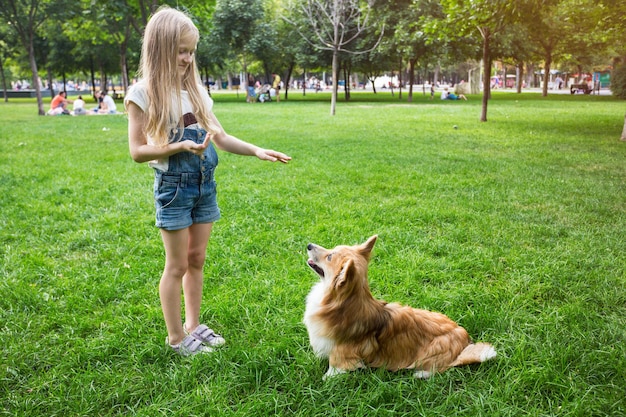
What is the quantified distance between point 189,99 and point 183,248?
90 centimetres

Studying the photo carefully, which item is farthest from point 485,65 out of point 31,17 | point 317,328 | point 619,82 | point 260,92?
point 619,82

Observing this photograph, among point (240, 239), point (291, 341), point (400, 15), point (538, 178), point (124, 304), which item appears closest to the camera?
point (291, 341)

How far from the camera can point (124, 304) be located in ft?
12.1

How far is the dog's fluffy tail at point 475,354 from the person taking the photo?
2744mm

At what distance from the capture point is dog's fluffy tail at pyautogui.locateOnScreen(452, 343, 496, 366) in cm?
274

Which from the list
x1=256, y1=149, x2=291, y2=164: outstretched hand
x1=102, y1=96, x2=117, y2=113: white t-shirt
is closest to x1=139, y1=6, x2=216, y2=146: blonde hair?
x1=256, y1=149, x2=291, y2=164: outstretched hand

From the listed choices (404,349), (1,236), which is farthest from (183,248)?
(1,236)

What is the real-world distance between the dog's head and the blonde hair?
1.12 metres

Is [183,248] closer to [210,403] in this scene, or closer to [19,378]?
[210,403]

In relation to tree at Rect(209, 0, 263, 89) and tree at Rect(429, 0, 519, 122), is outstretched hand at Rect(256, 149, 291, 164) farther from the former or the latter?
tree at Rect(209, 0, 263, 89)

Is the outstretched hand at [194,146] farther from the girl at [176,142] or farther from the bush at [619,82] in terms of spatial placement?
the bush at [619,82]

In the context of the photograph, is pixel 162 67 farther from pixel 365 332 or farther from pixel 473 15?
pixel 473 15

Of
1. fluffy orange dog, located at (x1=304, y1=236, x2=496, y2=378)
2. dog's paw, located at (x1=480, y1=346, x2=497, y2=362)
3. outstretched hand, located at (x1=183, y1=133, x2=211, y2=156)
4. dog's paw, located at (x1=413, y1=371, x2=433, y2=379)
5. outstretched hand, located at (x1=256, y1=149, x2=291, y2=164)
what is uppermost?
outstretched hand, located at (x1=183, y1=133, x2=211, y2=156)

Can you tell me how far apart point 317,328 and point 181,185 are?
117 centimetres
